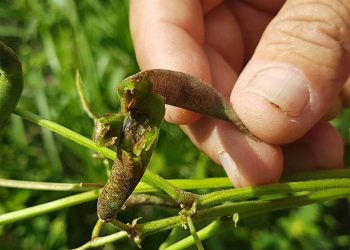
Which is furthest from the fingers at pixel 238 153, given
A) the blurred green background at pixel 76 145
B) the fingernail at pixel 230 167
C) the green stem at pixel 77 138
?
the blurred green background at pixel 76 145

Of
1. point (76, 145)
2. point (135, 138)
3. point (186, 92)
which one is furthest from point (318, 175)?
point (76, 145)

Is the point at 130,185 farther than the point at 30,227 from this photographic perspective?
No

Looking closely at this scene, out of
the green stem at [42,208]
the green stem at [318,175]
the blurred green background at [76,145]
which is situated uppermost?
the green stem at [42,208]

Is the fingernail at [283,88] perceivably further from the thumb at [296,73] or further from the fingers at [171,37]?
the fingers at [171,37]

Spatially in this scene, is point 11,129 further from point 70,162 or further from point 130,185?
point 130,185

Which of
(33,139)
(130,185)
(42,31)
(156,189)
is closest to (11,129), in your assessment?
(33,139)

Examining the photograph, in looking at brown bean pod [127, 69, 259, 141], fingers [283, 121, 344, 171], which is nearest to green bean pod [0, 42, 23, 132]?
brown bean pod [127, 69, 259, 141]
